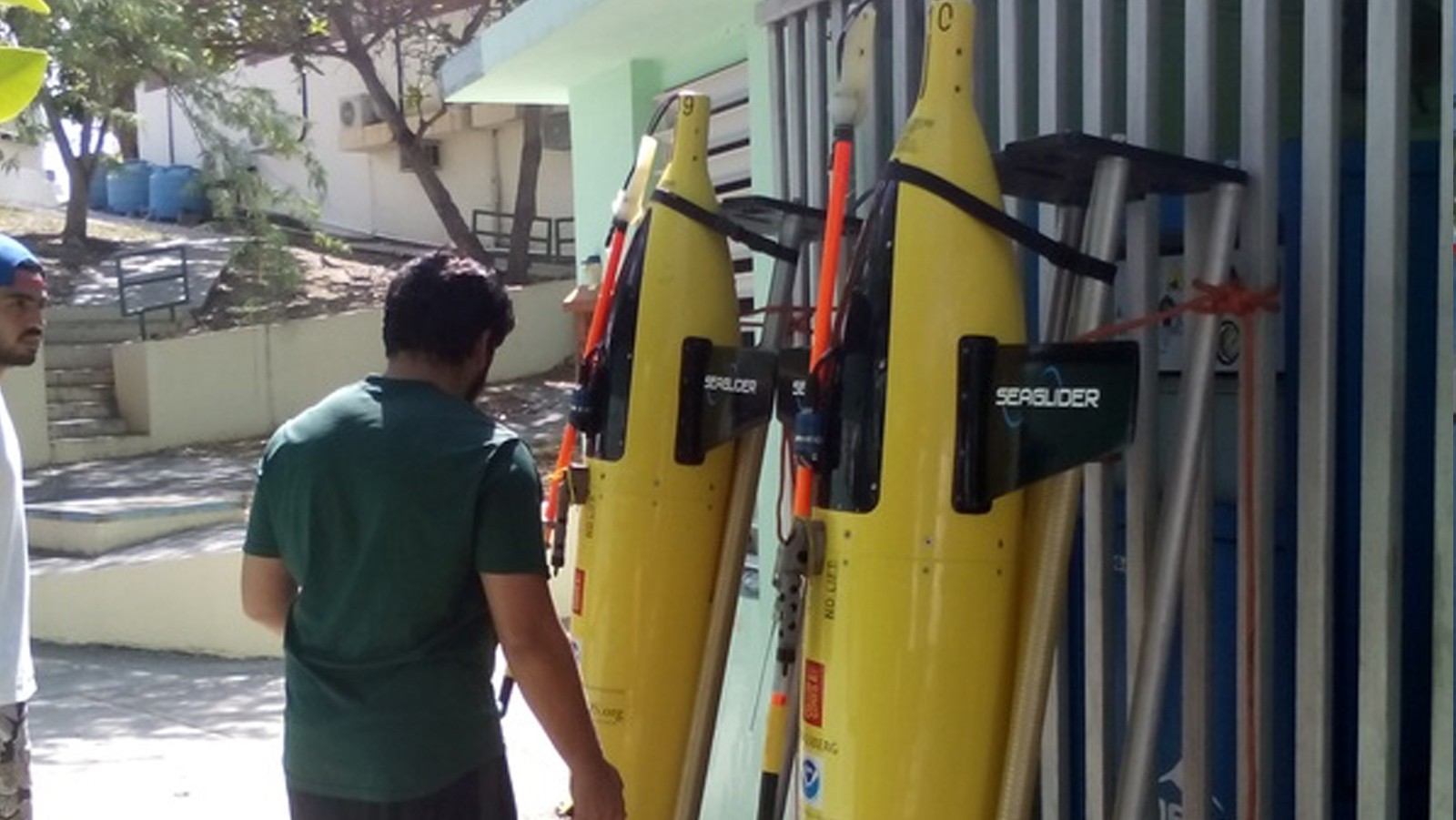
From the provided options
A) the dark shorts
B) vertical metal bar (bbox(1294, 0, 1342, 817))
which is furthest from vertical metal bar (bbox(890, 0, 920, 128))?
the dark shorts

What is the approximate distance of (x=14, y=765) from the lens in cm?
368

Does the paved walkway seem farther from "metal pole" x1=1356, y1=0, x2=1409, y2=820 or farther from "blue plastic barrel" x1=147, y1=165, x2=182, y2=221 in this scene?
"blue plastic barrel" x1=147, y1=165, x2=182, y2=221

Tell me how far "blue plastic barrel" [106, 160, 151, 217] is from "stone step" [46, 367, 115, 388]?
12.1m

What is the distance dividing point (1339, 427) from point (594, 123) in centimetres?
392

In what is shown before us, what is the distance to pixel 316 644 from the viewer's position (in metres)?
3.10

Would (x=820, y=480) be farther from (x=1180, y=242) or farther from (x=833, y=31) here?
(x=833, y=31)

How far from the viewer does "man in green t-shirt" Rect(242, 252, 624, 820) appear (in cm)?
295

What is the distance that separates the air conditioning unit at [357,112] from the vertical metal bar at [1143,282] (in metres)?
23.8

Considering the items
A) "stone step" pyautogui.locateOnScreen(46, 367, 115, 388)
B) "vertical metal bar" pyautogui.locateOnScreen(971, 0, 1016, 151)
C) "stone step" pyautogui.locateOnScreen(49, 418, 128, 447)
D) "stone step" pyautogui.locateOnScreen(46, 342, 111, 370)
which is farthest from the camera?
"stone step" pyautogui.locateOnScreen(46, 342, 111, 370)

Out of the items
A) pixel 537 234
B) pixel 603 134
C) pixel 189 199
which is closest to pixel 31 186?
pixel 189 199

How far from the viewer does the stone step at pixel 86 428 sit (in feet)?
54.0

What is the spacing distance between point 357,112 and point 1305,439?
24.9 metres

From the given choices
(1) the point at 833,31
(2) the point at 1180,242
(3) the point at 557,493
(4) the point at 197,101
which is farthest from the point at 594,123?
(4) the point at 197,101

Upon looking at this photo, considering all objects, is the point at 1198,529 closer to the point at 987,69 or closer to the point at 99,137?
the point at 987,69
